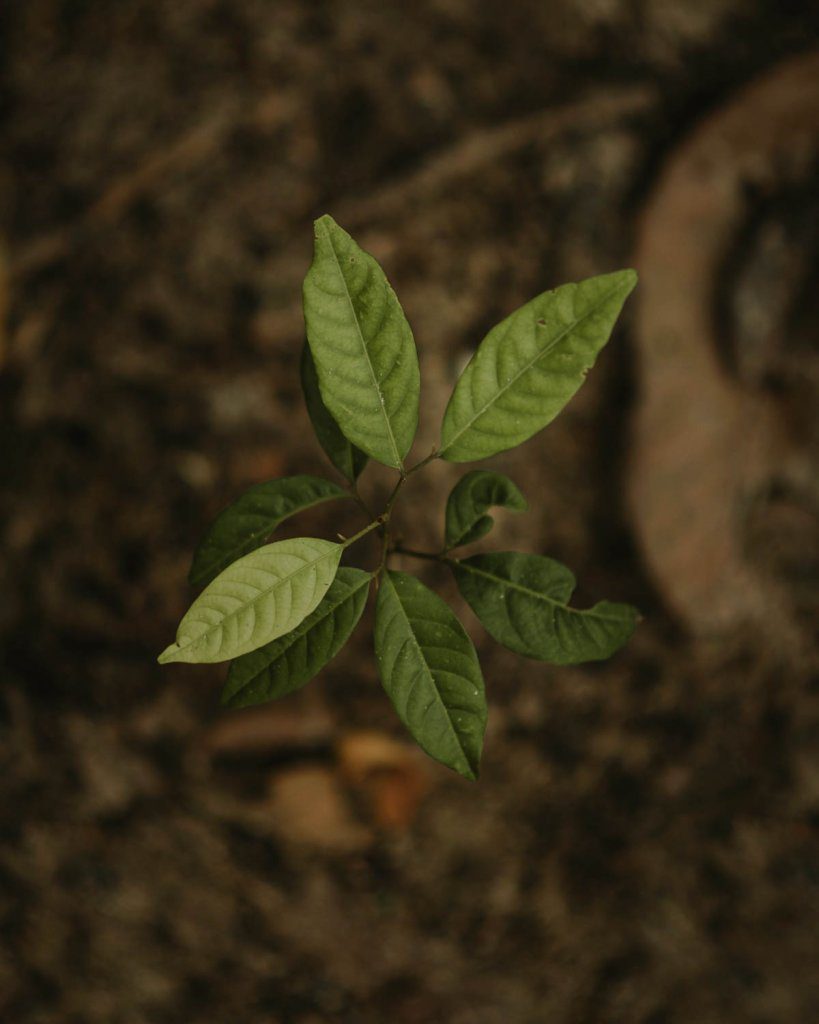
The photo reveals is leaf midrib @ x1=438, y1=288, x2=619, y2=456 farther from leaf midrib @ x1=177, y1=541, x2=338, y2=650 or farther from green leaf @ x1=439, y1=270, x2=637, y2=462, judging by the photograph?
leaf midrib @ x1=177, y1=541, x2=338, y2=650

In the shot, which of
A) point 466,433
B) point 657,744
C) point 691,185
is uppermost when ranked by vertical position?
point 691,185

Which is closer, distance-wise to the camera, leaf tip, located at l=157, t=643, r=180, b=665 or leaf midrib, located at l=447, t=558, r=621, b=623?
leaf tip, located at l=157, t=643, r=180, b=665

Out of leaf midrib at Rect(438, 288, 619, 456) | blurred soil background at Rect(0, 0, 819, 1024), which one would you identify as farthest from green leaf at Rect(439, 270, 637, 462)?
blurred soil background at Rect(0, 0, 819, 1024)

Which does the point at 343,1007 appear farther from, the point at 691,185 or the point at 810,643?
the point at 691,185

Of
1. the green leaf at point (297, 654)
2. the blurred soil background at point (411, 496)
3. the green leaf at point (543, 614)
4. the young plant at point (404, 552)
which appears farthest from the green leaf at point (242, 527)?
the blurred soil background at point (411, 496)

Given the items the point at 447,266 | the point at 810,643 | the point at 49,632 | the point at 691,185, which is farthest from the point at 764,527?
the point at 49,632

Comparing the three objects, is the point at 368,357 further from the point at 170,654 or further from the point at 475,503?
the point at 170,654

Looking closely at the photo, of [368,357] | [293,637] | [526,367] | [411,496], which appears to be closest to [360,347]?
[368,357]

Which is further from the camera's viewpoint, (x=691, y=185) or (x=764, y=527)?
(x=764, y=527)
